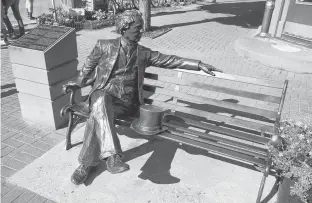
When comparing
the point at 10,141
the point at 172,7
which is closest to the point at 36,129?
the point at 10,141

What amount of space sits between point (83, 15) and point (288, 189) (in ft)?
36.7

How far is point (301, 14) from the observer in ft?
29.3

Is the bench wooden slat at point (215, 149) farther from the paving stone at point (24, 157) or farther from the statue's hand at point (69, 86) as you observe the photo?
the paving stone at point (24, 157)

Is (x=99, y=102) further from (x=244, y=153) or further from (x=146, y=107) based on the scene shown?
(x=244, y=153)

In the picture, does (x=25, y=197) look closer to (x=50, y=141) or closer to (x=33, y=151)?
(x=33, y=151)

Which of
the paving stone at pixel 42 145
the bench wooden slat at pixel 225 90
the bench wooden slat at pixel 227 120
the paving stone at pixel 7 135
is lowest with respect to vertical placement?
the paving stone at pixel 7 135

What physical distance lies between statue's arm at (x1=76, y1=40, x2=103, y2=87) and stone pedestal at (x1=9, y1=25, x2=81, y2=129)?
2.24 ft

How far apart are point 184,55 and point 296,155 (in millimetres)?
6193

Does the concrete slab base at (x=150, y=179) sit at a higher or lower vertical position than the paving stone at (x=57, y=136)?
higher

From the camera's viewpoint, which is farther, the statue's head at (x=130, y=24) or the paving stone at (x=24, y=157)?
the paving stone at (x=24, y=157)

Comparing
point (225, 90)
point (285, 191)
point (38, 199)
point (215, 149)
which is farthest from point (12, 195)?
point (285, 191)

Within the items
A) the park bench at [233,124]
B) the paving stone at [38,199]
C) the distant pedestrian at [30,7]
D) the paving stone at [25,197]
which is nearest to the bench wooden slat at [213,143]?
the park bench at [233,124]

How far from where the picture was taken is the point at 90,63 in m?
3.57

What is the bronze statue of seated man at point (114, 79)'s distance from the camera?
2994mm
